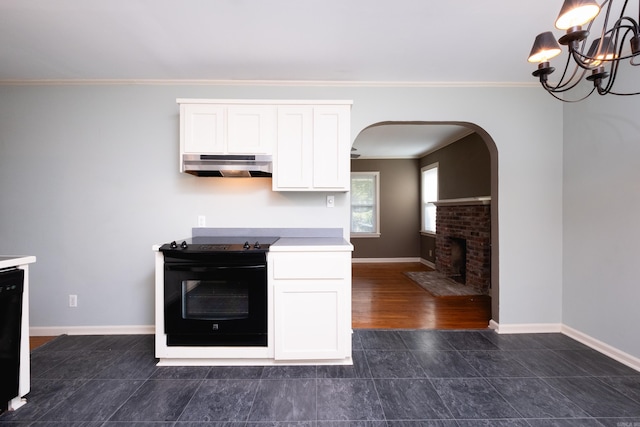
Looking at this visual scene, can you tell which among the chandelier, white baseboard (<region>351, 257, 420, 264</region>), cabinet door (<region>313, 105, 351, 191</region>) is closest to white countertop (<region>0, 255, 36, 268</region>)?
cabinet door (<region>313, 105, 351, 191</region>)

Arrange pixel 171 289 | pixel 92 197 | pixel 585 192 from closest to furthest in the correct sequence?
pixel 171 289, pixel 585 192, pixel 92 197

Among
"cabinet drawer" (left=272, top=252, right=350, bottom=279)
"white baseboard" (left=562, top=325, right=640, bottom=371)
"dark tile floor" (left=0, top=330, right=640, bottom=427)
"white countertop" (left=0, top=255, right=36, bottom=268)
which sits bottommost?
"dark tile floor" (left=0, top=330, right=640, bottom=427)

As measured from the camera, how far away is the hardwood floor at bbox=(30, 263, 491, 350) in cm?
315

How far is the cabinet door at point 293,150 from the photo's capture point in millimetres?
2568

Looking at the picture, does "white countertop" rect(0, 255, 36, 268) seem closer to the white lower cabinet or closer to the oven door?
the oven door

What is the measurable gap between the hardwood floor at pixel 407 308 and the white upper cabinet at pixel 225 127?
6.87 feet

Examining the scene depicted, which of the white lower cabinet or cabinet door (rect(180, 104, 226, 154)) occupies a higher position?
cabinet door (rect(180, 104, 226, 154))

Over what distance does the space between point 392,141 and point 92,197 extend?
449 centimetres

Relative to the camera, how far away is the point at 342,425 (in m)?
1.69

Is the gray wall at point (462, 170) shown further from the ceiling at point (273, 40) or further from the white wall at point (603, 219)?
the ceiling at point (273, 40)

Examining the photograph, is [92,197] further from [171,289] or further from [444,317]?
[444,317]

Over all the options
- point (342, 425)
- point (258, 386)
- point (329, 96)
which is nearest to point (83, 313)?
point (258, 386)

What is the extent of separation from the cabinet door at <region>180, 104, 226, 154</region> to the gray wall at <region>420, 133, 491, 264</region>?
11.4 feet

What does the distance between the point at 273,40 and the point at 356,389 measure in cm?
256
